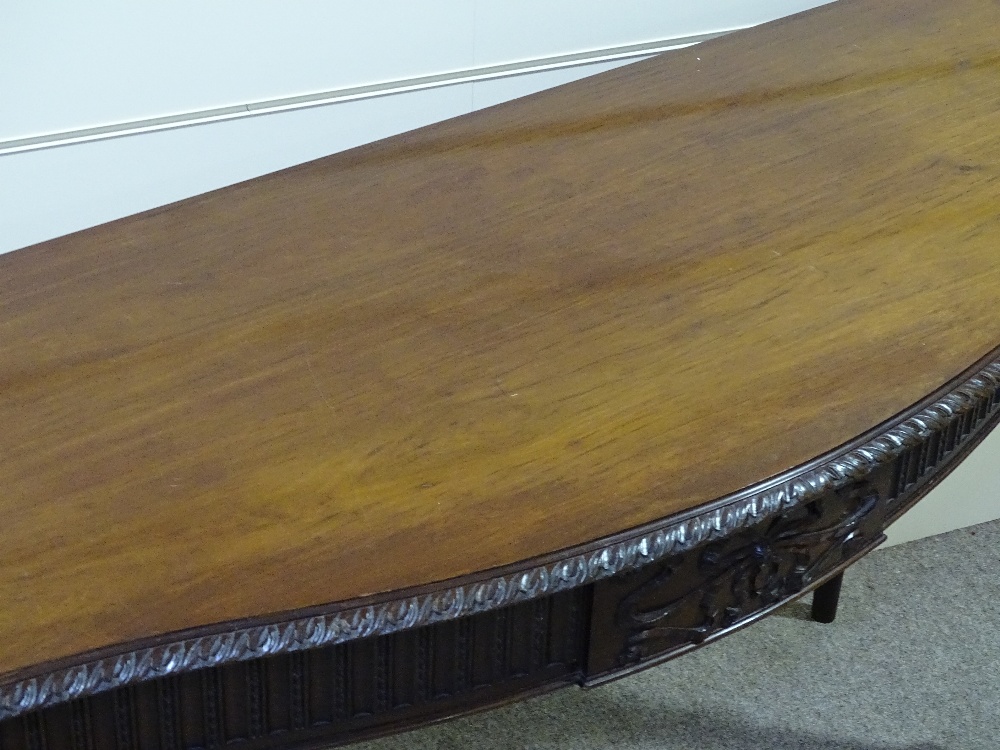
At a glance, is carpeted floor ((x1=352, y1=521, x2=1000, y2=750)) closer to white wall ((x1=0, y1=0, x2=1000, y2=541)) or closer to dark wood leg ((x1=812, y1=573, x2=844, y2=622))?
dark wood leg ((x1=812, y1=573, x2=844, y2=622))

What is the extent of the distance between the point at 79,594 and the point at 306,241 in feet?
1.03

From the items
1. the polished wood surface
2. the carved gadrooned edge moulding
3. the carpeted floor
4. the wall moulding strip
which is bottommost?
the carpeted floor

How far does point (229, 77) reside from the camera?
88cm

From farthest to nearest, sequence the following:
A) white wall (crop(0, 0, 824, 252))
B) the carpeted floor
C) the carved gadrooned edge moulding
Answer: the carpeted floor < white wall (crop(0, 0, 824, 252)) < the carved gadrooned edge moulding

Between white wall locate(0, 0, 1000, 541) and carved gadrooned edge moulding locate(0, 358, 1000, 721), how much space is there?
1.47 ft

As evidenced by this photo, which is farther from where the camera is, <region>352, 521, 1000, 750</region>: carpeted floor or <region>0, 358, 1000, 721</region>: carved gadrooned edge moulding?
<region>352, 521, 1000, 750</region>: carpeted floor

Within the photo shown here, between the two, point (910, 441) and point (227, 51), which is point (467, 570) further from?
point (227, 51)

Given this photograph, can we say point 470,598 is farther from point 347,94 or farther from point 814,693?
point 814,693

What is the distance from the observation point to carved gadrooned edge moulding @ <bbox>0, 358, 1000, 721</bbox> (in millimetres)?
498

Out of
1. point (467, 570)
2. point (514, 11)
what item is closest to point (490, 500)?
point (467, 570)

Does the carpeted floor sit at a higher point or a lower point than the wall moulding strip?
lower

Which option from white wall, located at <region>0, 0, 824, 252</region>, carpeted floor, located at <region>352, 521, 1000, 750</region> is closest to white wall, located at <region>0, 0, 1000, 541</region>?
white wall, located at <region>0, 0, 824, 252</region>

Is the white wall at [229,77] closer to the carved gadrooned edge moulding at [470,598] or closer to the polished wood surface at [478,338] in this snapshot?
the polished wood surface at [478,338]

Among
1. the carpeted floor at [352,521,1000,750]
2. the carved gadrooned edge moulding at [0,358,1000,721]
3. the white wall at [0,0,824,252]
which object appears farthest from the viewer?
the carpeted floor at [352,521,1000,750]
